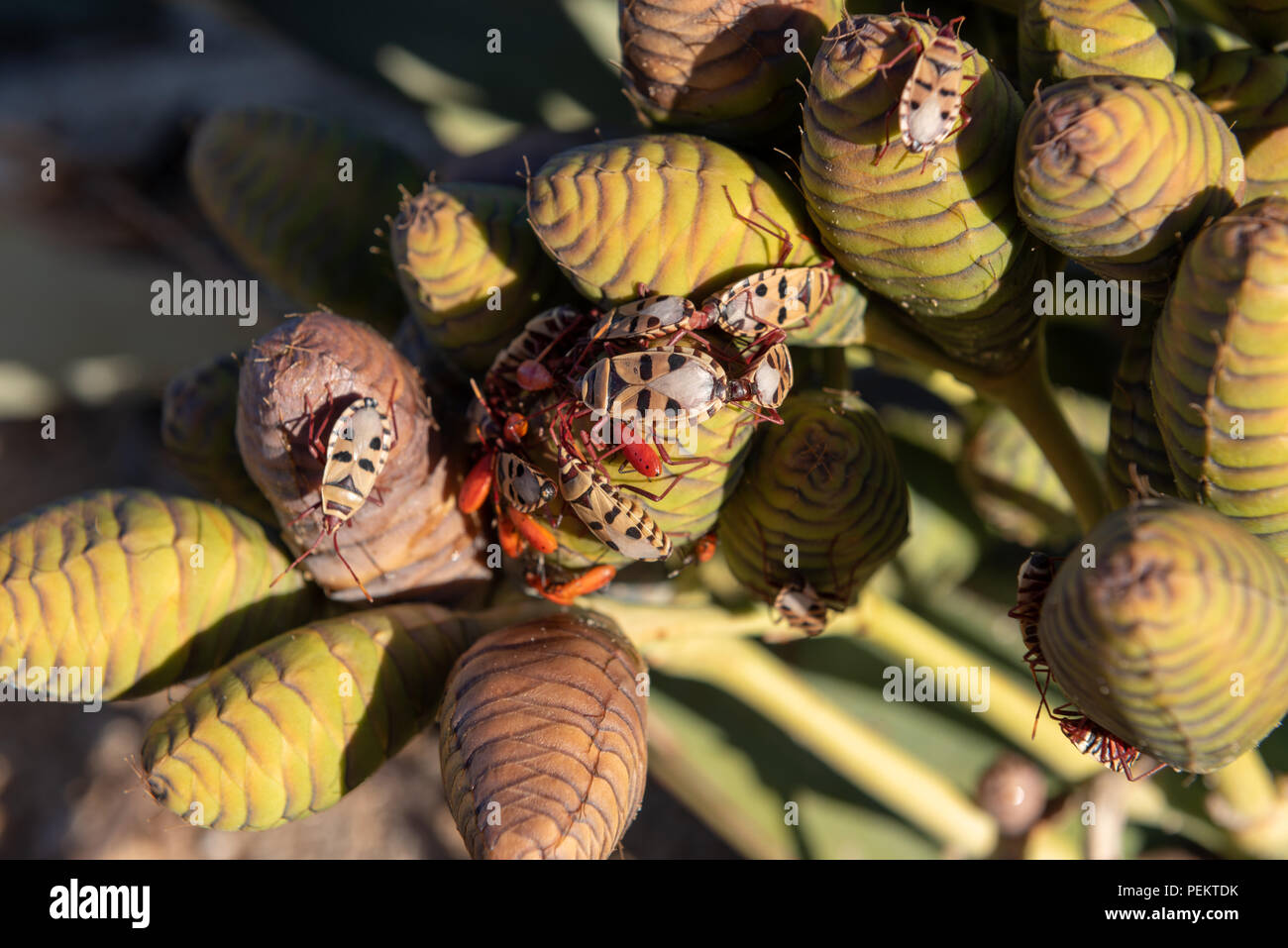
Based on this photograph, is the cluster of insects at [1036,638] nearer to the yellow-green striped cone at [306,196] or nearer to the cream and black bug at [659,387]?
the cream and black bug at [659,387]

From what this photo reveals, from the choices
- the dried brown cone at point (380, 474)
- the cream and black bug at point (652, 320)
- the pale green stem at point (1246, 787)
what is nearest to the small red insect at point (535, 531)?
the dried brown cone at point (380, 474)

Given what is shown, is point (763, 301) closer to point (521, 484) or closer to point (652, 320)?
point (652, 320)

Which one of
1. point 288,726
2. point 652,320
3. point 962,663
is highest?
point 652,320

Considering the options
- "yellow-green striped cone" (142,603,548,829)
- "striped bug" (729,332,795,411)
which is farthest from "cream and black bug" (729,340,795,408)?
"yellow-green striped cone" (142,603,548,829)

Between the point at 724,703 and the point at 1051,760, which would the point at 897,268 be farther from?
the point at 724,703

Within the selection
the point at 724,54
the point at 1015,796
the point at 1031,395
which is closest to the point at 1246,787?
the point at 1015,796
